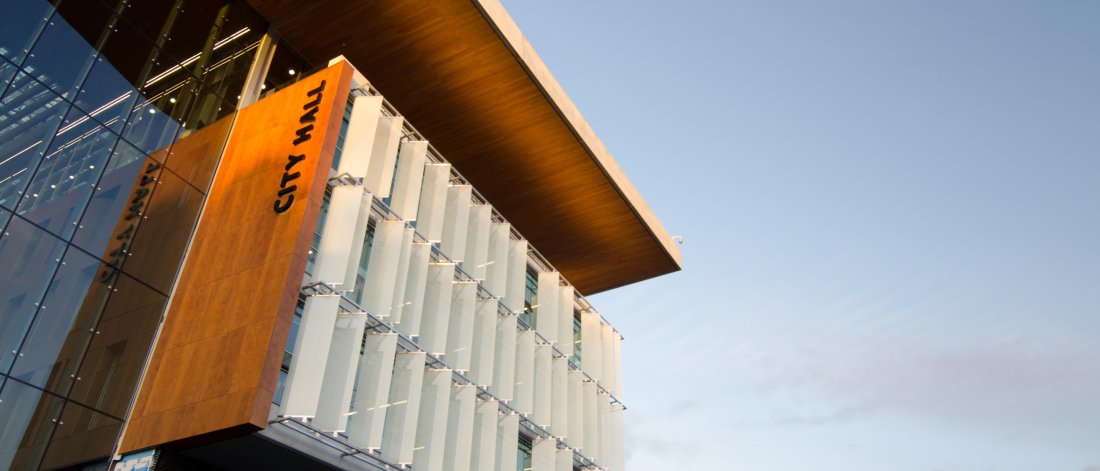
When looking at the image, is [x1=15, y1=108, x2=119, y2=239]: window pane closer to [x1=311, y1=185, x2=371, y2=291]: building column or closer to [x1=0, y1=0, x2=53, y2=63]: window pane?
[x1=0, y1=0, x2=53, y2=63]: window pane

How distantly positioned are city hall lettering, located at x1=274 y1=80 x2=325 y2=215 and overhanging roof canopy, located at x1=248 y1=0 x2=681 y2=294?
3963 millimetres

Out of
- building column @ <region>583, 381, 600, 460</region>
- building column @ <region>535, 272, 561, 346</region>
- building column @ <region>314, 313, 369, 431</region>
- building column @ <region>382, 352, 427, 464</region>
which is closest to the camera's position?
building column @ <region>314, 313, 369, 431</region>

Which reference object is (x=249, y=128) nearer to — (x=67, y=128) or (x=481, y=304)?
(x=67, y=128)

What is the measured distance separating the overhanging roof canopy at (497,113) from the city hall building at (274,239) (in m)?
0.10

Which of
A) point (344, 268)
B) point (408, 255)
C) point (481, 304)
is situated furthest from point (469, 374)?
point (344, 268)

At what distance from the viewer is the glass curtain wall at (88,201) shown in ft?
59.5

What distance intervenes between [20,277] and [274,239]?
5.16 metres

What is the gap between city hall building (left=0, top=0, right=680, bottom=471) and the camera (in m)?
18.7

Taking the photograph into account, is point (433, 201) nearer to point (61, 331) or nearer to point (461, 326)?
point (461, 326)

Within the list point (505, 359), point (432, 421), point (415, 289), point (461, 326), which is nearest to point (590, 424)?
point (505, 359)

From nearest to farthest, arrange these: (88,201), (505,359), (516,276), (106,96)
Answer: (88,201), (106,96), (505,359), (516,276)

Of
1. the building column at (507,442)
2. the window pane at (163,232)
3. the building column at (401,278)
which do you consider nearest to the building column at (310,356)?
the building column at (401,278)

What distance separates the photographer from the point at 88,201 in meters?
20.1

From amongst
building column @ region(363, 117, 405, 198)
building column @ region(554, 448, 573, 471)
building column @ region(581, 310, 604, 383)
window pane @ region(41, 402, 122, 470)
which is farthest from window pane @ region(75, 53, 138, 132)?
building column @ region(581, 310, 604, 383)
